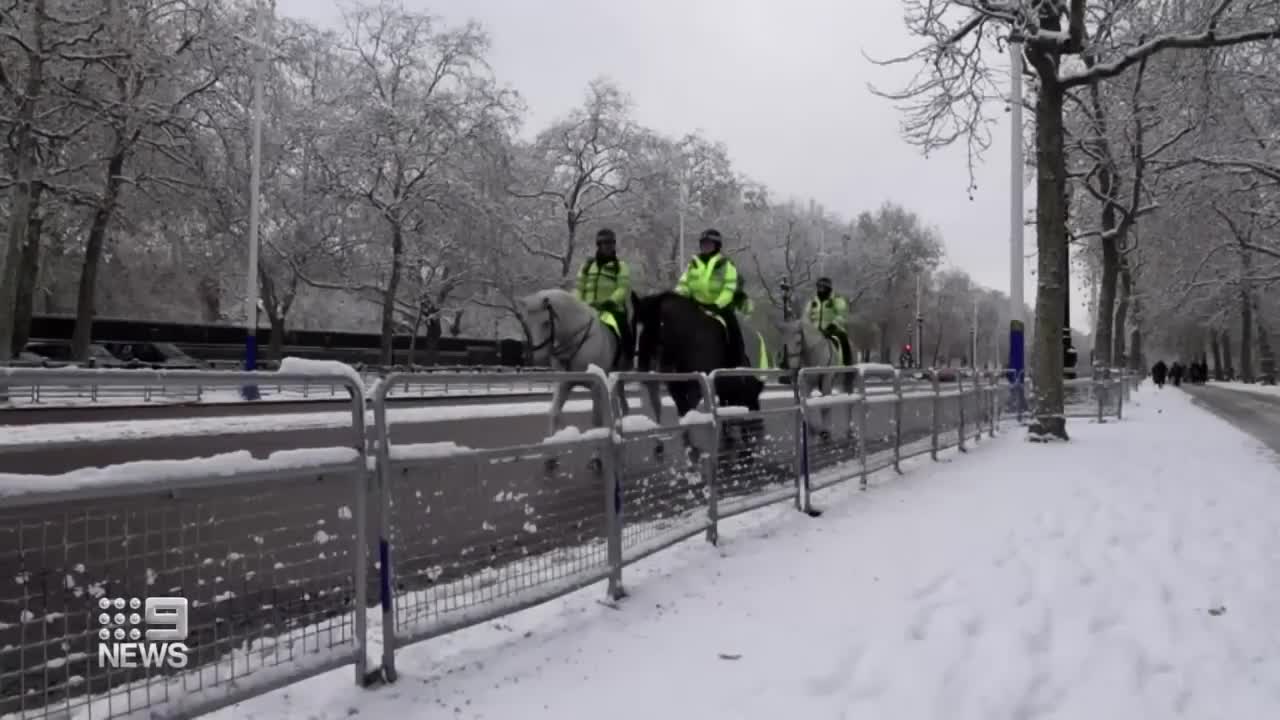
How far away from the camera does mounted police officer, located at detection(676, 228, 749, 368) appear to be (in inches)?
444

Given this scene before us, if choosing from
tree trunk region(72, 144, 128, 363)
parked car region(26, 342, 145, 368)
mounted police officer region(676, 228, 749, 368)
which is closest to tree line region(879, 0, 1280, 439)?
mounted police officer region(676, 228, 749, 368)

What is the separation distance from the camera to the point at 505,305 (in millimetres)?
41750

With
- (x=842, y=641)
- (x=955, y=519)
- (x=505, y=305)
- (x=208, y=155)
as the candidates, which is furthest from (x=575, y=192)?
(x=842, y=641)

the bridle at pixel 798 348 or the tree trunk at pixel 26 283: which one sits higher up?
the tree trunk at pixel 26 283

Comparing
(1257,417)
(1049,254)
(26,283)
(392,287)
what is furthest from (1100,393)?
(26,283)

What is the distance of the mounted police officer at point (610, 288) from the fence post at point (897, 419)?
326 centimetres

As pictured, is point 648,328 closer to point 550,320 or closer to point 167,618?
point 550,320

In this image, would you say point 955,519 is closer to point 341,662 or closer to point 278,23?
point 341,662

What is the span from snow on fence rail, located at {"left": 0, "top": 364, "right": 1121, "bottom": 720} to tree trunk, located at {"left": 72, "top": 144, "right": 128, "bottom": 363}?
2142 cm

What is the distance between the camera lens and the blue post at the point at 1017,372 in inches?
790

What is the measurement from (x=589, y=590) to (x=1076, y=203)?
31.9m

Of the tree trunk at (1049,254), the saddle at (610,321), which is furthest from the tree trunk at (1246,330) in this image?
the saddle at (610,321)

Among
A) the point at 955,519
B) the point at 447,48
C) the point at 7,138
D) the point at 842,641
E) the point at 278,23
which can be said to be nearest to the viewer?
the point at 842,641

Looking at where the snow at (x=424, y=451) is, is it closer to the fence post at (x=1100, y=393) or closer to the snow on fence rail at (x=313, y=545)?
the snow on fence rail at (x=313, y=545)
